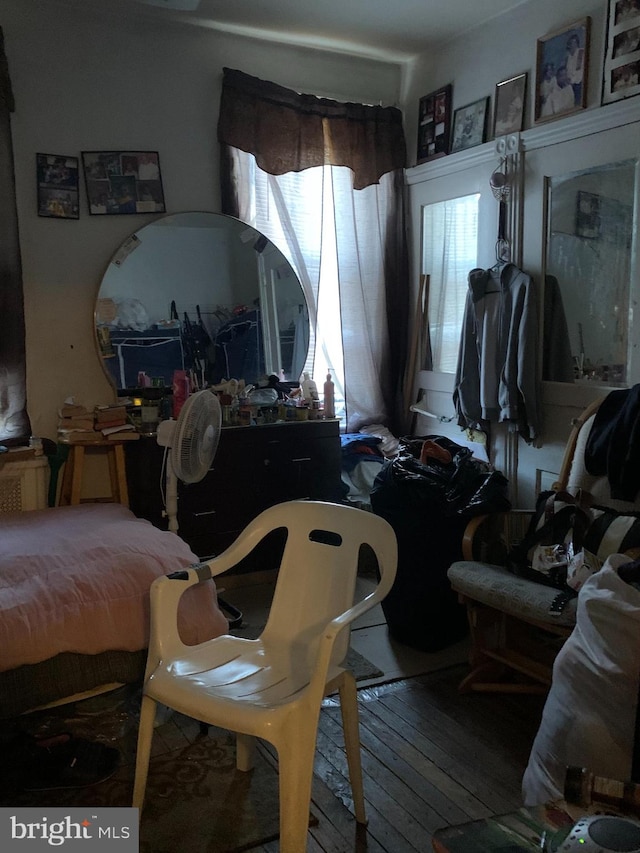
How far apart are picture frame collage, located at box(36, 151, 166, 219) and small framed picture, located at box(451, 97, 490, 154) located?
5.13 ft

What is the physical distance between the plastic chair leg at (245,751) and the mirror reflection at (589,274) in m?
2.04

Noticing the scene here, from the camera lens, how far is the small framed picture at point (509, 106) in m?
3.43

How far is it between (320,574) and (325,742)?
0.63 m

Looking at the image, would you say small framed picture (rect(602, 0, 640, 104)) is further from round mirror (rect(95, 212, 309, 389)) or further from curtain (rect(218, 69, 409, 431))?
round mirror (rect(95, 212, 309, 389))

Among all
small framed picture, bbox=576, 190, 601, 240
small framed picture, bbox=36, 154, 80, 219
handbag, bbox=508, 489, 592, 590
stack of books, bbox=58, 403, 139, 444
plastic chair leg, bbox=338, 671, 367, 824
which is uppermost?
small framed picture, bbox=36, 154, 80, 219

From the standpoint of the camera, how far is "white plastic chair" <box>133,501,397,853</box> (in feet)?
5.17

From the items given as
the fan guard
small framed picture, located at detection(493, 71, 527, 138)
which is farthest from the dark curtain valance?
the fan guard

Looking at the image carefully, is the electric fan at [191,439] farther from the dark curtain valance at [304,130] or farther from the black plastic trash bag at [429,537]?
the dark curtain valance at [304,130]

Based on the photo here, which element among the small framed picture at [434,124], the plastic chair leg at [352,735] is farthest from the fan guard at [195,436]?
the small framed picture at [434,124]

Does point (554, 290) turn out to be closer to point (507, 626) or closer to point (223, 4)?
point (507, 626)

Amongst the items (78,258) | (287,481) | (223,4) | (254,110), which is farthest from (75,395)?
(223,4)

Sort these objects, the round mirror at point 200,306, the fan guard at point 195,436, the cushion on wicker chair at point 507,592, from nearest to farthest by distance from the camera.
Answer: the cushion on wicker chair at point 507,592
the fan guard at point 195,436
the round mirror at point 200,306

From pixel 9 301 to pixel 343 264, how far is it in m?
1.79

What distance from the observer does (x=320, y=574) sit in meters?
2.06
